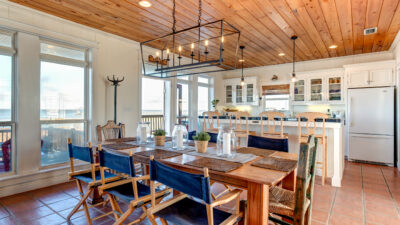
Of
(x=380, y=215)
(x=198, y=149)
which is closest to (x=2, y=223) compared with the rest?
(x=198, y=149)

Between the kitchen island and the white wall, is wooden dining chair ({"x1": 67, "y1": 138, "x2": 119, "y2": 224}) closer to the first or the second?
the white wall

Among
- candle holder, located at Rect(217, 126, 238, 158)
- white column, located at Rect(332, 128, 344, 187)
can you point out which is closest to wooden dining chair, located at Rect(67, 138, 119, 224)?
candle holder, located at Rect(217, 126, 238, 158)

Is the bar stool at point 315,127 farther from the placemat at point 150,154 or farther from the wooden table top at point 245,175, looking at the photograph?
the placemat at point 150,154

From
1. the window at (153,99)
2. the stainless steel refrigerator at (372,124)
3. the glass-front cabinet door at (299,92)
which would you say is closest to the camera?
the stainless steel refrigerator at (372,124)

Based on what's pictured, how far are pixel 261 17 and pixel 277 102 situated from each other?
3772 millimetres

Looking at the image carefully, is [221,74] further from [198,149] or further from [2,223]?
[2,223]

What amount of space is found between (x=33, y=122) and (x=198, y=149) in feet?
8.72

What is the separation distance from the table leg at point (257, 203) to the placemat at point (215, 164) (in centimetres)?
22

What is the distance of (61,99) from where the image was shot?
354cm

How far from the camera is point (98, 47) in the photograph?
152 inches

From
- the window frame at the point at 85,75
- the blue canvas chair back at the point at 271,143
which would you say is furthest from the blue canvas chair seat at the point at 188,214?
the window frame at the point at 85,75

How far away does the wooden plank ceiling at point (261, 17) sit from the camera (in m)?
2.84

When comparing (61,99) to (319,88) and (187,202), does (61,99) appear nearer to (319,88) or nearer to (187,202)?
(187,202)

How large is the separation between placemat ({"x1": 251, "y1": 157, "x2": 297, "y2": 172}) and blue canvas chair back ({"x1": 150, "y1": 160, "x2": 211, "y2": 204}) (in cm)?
60
